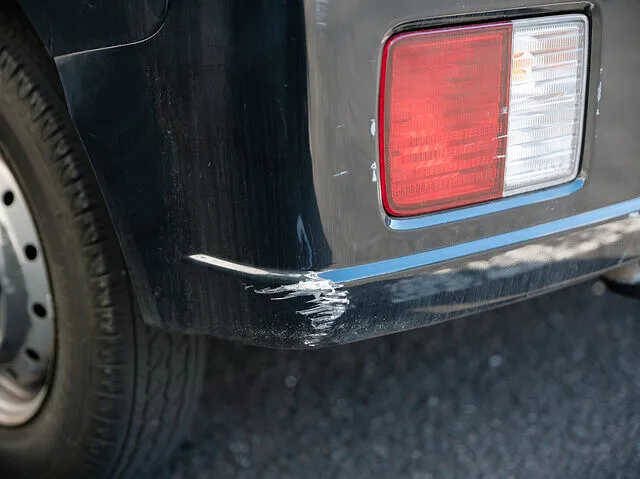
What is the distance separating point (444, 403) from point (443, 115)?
983 mm

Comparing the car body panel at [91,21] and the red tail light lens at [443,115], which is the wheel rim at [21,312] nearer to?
the car body panel at [91,21]

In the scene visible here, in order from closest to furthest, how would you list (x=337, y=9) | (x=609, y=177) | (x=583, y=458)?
(x=337, y=9), (x=609, y=177), (x=583, y=458)

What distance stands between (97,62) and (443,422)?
3.80 ft

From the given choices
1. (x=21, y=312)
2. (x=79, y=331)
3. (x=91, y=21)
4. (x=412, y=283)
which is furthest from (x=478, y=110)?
(x=21, y=312)

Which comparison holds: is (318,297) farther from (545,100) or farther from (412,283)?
(545,100)

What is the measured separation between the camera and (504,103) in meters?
1.24

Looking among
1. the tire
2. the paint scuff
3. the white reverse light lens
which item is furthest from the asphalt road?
the white reverse light lens

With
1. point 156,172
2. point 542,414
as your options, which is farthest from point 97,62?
point 542,414

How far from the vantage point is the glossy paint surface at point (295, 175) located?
44.2 inches

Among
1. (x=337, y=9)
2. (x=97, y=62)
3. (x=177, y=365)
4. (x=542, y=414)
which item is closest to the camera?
(x=337, y=9)

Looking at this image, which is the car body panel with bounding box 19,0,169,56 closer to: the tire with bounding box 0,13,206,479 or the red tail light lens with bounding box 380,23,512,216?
the tire with bounding box 0,13,206,479

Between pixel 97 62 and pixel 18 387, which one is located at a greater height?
pixel 97 62

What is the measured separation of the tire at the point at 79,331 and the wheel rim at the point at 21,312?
0.10ft

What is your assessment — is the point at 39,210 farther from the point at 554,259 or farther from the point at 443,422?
the point at 443,422
